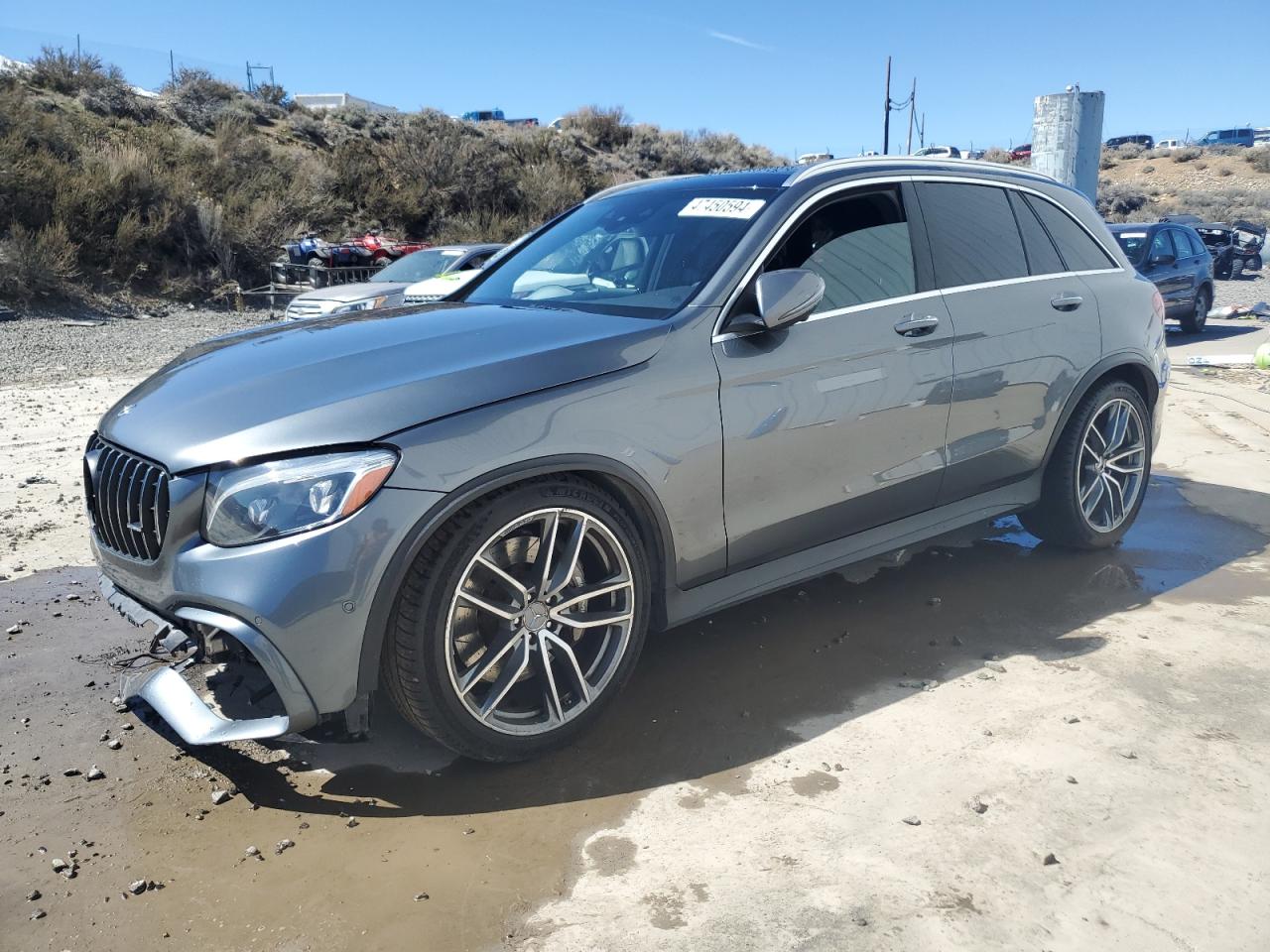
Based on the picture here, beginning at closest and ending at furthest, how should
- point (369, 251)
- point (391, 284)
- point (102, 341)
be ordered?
point (391, 284)
point (102, 341)
point (369, 251)

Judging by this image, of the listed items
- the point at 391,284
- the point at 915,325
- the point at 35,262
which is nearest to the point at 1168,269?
the point at 391,284

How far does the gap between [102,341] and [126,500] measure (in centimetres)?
1248

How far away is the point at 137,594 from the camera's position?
10.1ft

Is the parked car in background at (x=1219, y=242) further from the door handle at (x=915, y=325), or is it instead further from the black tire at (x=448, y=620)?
the black tire at (x=448, y=620)

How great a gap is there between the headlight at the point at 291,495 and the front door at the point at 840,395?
4.10ft

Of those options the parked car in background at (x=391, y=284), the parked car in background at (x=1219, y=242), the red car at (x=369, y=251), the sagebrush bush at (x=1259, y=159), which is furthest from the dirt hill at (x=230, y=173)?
the sagebrush bush at (x=1259, y=159)

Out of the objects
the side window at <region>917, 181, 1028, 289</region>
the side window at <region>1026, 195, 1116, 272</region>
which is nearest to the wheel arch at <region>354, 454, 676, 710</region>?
the side window at <region>917, 181, 1028, 289</region>

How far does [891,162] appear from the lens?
4.32 m

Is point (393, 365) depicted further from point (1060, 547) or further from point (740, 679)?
point (1060, 547)

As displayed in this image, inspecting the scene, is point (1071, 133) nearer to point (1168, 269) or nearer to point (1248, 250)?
point (1168, 269)

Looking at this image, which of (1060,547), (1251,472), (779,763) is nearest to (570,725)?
(779,763)

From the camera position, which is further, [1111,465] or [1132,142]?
Result: [1132,142]

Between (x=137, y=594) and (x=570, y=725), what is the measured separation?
53.9 inches

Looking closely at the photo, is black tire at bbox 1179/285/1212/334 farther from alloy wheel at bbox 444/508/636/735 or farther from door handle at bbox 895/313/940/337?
alloy wheel at bbox 444/508/636/735
